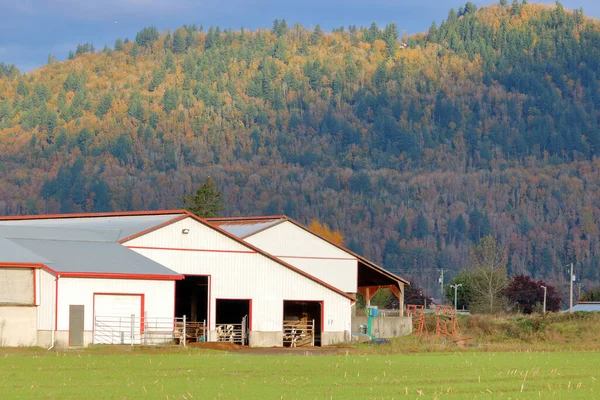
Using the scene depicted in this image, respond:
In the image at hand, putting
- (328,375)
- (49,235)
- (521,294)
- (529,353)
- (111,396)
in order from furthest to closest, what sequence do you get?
(521,294)
(49,235)
(529,353)
(328,375)
(111,396)

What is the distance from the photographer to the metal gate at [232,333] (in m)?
57.9

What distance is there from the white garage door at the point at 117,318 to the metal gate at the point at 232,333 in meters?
6.60

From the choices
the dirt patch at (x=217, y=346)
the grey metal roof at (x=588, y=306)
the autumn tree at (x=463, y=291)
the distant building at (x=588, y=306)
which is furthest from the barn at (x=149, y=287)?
the autumn tree at (x=463, y=291)

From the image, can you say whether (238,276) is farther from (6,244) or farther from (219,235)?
(6,244)

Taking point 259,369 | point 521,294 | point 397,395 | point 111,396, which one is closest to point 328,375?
point 259,369

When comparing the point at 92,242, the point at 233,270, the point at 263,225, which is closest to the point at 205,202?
the point at 263,225

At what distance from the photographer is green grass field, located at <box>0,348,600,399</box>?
2930 cm

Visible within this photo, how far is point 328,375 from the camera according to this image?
35.5 m

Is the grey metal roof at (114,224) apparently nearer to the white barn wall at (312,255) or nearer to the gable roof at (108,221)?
the gable roof at (108,221)

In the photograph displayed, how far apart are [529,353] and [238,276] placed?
15.4 metres

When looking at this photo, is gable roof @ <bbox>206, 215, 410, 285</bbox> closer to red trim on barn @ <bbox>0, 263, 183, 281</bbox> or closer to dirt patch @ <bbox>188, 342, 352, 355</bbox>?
dirt patch @ <bbox>188, 342, 352, 355</bbox>

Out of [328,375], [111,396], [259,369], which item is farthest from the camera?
[259,369]

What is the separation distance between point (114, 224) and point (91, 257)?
27.9ft

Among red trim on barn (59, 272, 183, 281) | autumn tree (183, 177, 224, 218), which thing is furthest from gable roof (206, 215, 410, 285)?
autumn tree (183, 177, 224, 218)
